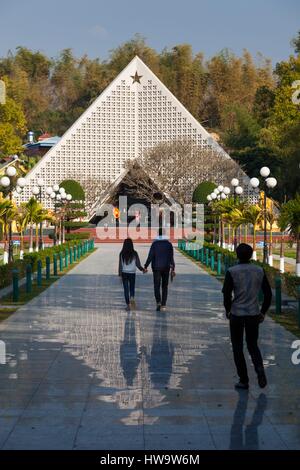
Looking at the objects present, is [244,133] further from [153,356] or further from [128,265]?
[153,356]

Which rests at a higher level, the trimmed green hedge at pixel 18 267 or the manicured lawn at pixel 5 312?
the trimmed green hedge at pixel 18 267

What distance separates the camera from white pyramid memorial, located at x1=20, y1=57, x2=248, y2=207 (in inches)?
2488

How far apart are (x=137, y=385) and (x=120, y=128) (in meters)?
56.4

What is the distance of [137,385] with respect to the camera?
27.7 feet

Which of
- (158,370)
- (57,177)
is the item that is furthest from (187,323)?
(57,177)

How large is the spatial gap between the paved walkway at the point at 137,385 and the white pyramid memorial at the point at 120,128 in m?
48.6

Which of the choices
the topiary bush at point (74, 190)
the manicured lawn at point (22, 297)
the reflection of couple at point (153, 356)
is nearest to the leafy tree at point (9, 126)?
the topiary bush at point (74, 190)

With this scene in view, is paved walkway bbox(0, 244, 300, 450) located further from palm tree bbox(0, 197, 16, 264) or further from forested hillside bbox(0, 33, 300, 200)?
forested hillside bbox(0, 33, 300, 200)

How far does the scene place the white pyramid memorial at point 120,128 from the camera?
6319cm

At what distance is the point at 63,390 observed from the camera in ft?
27.0

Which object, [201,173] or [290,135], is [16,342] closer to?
[290,135]

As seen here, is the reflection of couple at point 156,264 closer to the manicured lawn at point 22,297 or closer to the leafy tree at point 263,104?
the manicured lawn at point 22,297
